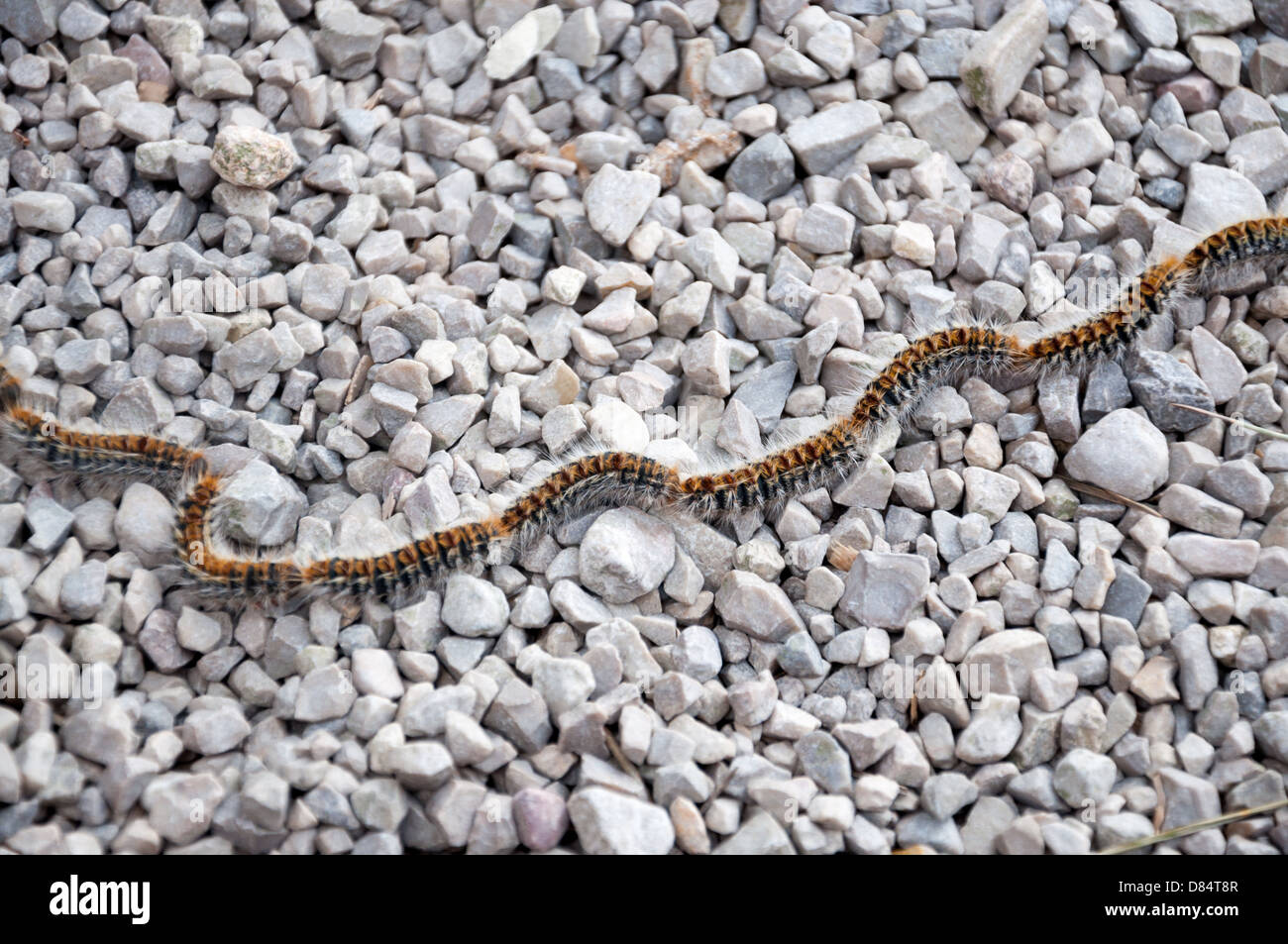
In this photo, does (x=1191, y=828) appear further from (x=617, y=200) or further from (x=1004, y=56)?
(x=1004, y=56)

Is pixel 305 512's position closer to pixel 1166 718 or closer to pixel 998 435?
pixel 998 435

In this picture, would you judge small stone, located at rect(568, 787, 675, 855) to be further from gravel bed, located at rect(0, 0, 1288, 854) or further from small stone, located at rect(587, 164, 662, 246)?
small stone, located at rect(587, 164, 662, 246)

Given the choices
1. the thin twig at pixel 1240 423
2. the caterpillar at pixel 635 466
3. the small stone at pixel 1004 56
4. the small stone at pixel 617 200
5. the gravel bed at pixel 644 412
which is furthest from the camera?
the small stone at pixel 1004 56

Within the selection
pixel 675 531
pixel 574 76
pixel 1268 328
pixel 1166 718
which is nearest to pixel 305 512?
pixel 675 531

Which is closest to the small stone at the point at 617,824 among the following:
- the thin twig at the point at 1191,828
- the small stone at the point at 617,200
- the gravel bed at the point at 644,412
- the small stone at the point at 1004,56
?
the gravel bed at the point at 644,412

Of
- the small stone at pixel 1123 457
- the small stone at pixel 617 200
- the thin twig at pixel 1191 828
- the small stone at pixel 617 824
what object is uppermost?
the small stone at pixel 617 200

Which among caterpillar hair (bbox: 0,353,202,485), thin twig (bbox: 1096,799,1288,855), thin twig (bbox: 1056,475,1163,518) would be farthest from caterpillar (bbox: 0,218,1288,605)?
thin twig (bbox: 1096,799,1288,855)

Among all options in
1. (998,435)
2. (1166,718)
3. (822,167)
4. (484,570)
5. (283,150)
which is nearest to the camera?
(1166,718)

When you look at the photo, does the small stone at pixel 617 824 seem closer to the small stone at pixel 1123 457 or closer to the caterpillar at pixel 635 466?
the caterpillar at pixel 635 466
